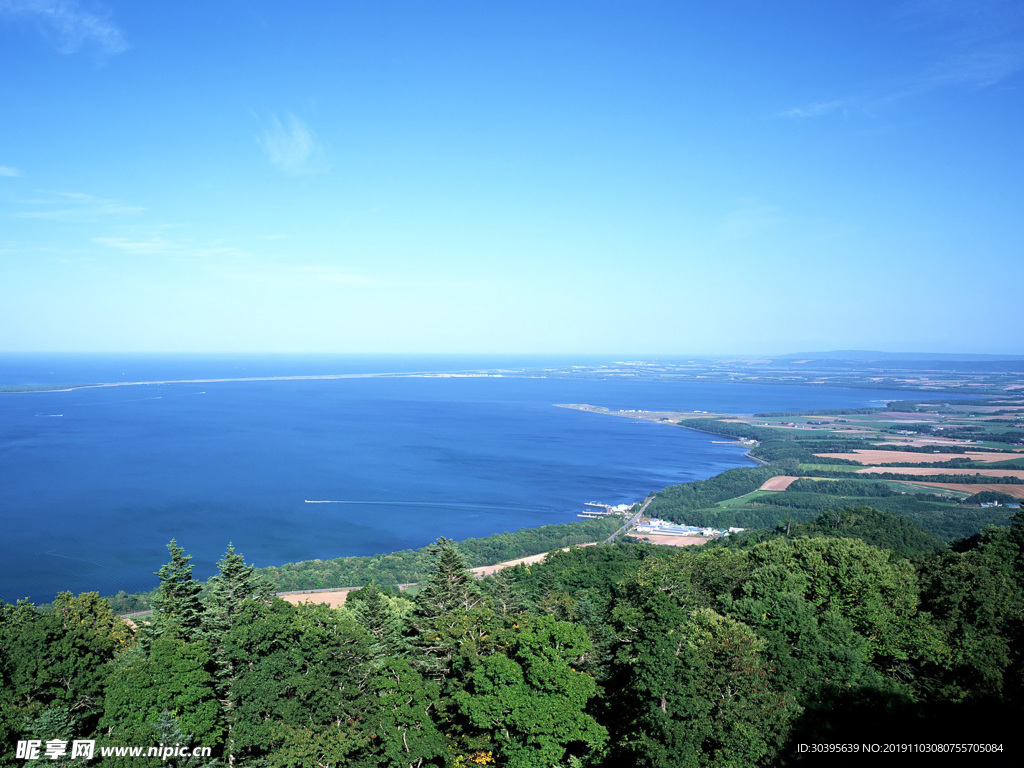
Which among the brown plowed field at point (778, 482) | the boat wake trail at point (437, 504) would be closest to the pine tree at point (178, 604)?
the boat wake trail at point (437, 504)

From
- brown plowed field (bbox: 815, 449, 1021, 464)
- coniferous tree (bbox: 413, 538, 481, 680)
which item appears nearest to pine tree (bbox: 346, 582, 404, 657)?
coniferous tree (bbox: 413, 538, 481, 680)

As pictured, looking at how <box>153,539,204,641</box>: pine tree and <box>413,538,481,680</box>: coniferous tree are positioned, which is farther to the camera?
<box>153,539,204,641</box>: pine tree

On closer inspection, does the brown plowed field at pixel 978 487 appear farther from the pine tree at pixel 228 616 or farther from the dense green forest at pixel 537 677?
the pine tree at pixel 228 616

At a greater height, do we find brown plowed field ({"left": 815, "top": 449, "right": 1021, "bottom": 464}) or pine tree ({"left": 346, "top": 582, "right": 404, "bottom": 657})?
pine tree ({"left": 346, "top": 582, "right": 404, "bottom": 657})

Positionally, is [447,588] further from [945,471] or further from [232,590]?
[945,471]

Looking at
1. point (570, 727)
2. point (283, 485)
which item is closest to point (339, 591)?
point (570, 727)

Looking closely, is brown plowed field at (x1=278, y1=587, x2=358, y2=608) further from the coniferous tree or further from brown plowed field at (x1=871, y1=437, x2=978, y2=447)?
brown plowed field at (x1=871, y1=437, x2=978, y2=447)
